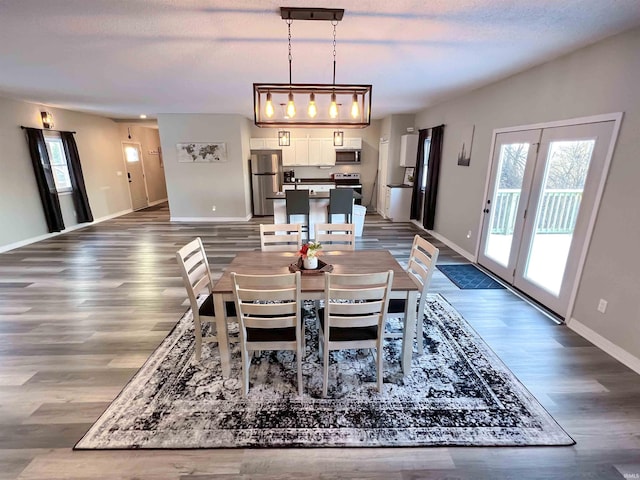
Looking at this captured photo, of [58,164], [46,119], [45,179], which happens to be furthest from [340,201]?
[58,164]

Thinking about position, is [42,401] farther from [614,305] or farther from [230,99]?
[230,99]

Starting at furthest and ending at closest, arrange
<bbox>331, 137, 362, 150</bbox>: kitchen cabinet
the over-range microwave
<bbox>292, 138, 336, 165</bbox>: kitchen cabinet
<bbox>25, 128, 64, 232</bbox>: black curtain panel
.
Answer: the over-range microwave → <bbox>331, 137, 362, 150</bbox>: kitchen cabinet → <bbox>292, 138, 336, 165</bbox>: kitchen cabinet → <bbox>25, 128, 64, 232</bbox>: black curtain panel

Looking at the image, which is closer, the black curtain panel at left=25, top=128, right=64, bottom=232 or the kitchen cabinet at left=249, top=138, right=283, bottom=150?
the black curtain panel at left=25, top=128, right=64, bottom=232

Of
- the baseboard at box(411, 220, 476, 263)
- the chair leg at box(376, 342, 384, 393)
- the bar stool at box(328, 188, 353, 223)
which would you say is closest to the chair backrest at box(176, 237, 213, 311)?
the chair leg at box(376, 342, 384, 393)

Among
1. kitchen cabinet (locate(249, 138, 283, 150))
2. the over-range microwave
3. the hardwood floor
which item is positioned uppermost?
kitchen cabinet (locate(249, 138, 283, 150))

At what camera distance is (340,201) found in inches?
219

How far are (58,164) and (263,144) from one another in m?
4.57

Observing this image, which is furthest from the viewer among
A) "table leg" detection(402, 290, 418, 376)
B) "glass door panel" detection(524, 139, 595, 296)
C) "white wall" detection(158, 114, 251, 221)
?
"white wall" detection(158, 114, 251, 221)

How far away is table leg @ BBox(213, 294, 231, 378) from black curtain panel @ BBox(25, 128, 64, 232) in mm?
6140

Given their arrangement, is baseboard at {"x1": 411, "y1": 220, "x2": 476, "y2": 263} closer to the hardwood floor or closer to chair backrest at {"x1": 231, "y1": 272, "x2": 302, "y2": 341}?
the hardwood floor

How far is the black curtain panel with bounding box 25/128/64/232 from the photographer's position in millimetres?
5715

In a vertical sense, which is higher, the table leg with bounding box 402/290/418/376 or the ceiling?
the ceiling

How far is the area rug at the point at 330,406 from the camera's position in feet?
5.87

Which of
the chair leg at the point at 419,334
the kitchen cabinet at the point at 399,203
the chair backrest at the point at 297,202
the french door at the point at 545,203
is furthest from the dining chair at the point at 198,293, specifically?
the kitchen cabinet at the point at 399,203
